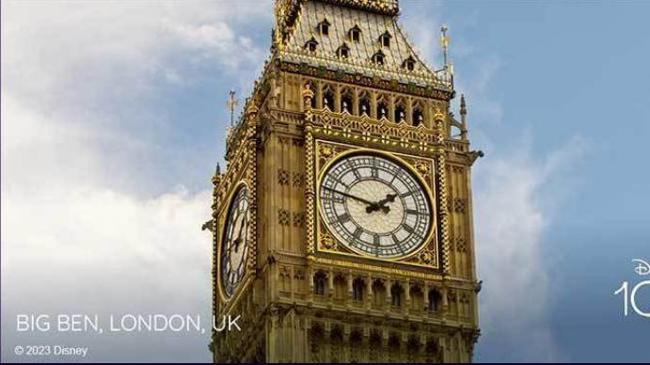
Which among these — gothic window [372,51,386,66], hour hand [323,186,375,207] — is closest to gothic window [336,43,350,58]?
gothic window [372,51,386,66]

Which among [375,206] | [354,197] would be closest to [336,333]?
[375,206]

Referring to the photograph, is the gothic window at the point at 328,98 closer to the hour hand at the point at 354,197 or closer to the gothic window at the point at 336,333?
the hour hand at the point at 354,197

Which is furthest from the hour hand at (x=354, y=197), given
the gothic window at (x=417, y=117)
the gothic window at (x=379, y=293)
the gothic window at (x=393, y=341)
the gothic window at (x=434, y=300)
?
the gothic window at (x=393, y=341)

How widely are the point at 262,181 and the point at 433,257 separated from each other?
6.90 meters

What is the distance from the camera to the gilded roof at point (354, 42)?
8788 centimetres

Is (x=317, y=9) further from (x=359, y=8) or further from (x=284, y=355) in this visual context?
(x=284, y=355)

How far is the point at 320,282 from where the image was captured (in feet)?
270

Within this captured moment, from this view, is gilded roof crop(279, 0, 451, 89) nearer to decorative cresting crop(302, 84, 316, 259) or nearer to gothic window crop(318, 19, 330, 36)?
gothic window crop(318, 19, 330, 36)

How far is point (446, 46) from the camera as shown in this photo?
90375mm

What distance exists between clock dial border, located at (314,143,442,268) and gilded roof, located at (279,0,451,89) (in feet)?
13.2

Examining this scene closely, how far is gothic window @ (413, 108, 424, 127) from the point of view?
287 feet

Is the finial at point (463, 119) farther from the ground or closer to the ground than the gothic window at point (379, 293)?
farther from the ground

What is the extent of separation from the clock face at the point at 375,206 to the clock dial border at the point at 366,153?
4.6 inches

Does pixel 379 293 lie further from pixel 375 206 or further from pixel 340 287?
pixel 375 206
